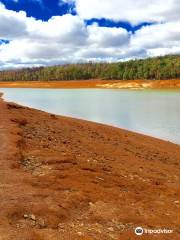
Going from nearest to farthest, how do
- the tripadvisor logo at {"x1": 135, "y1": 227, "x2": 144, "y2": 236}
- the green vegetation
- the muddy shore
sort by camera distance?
1. the muddy shore
2. the tripadvisor logo at {"x1": 135, "y1": 227, "x2": 144, "y2": 236}
3. the green vegetation

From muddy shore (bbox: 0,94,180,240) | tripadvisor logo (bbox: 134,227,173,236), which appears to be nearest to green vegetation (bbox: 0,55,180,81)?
muddy shore (bbox: 0,94,180,240)

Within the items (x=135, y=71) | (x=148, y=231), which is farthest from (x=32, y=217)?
(x=135, y=71)

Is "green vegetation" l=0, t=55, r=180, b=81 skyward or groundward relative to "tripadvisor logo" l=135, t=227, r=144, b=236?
skyward

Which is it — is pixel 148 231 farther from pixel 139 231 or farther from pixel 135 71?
pixel 135 71

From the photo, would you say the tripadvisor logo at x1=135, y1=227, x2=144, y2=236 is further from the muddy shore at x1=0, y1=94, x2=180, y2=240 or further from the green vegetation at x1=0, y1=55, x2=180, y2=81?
the green vegetation at x1=0, y1=55, x2=180, y2=81

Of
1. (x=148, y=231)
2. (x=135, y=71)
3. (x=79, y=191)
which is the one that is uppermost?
(x=135, y=71)

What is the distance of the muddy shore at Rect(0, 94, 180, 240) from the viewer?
8.36 metres

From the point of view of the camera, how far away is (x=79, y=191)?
34.6 ft

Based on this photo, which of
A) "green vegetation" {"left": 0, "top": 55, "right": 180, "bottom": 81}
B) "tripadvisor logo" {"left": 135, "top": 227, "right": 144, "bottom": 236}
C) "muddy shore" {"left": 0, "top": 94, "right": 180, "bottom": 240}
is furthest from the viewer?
"green vegetation" {"left": 0, "top": 55, "right": 180, "bottom": 81}

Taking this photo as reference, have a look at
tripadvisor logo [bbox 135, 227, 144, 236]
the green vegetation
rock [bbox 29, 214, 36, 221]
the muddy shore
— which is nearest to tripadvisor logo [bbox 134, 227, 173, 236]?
tripadvisor logo [bbox 135, 227, 144, 236]

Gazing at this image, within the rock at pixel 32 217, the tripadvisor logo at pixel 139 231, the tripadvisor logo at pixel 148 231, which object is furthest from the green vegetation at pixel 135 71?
the rock at pixel 32 217

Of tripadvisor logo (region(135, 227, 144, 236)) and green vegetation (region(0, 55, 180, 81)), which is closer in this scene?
tripadvisor logo (region(135, 227, 144, 236))

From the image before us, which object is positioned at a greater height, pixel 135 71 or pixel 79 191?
pixel 135 71

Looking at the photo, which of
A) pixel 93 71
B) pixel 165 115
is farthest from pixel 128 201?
pixel 93 71
